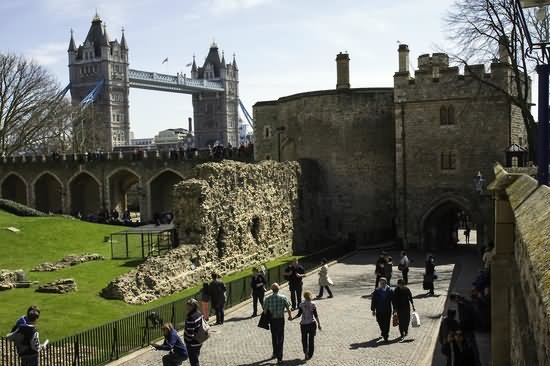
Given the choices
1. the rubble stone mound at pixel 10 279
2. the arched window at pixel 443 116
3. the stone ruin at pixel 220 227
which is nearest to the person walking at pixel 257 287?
→ the stone ruin at pixel 220 227

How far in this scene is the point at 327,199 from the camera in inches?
1407

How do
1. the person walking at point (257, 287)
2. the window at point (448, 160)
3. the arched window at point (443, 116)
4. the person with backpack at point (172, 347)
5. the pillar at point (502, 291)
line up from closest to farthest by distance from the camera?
1. the pillar at point (502, 291)
2. the person with backpack at point (172, 347)
3. the person walking at point (257, 287)
4. the window at point (448, 160)
5. the arched window at point (443, 116)

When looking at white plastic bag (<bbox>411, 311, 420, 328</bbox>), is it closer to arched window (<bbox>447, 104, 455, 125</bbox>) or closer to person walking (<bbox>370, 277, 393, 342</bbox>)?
person walking (<bbox>370, 277, 393, 342</bbox>)

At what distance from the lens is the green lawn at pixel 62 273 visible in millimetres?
16469

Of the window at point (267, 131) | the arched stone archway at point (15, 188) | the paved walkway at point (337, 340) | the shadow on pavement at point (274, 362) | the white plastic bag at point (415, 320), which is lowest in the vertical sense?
the paved walkway at point (337, 340)

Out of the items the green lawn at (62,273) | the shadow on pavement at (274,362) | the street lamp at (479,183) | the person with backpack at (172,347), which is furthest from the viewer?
the street lamp at (479,183)

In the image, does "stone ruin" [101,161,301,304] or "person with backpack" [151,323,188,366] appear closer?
"person with backpack" [151,323,188,366]

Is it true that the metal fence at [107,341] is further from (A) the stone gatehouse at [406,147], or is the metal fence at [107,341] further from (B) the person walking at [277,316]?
(A) the stone gatehouse at [406,147]

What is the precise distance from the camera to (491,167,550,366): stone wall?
505 centimetres

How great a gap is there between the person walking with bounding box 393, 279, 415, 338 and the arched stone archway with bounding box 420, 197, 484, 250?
18.2 m

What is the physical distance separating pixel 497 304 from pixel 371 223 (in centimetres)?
2404

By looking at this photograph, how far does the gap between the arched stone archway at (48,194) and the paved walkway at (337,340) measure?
40207 millimetres

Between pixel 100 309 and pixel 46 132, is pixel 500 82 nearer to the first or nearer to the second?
pixel 100 309

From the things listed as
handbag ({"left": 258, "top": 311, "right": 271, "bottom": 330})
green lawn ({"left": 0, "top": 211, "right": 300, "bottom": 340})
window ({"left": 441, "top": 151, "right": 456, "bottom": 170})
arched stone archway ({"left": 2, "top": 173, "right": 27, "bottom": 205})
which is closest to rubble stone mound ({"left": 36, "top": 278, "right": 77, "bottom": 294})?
green lawn ({"left": 0, "top": 211, "right": 300, "bottom": 340})
